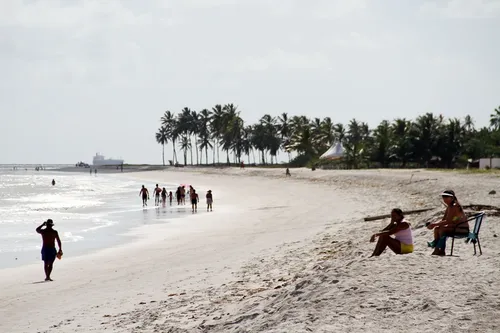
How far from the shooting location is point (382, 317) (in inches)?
271

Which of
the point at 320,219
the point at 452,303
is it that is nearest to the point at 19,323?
the point at 452,303

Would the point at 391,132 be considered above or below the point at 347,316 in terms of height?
above

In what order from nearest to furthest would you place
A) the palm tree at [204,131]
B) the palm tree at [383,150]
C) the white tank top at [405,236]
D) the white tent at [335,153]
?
1. the white tank top at [405,236]
2. the palm tree at [383,150]
3. the white tent at [335,153]
4. the palm tree at [204,131]

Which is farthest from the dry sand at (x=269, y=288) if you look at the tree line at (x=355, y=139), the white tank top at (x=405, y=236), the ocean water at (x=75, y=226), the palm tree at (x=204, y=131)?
the palm tree at (x=204, y=131)

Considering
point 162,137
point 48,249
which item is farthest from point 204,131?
point 48,249

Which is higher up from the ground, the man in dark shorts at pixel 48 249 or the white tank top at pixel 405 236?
the white tank top at pixel 405 236

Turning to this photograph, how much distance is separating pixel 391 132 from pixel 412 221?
213 feet

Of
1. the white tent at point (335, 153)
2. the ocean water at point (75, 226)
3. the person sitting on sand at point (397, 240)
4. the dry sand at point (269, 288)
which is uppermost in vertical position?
the white tent at point (335, 153)

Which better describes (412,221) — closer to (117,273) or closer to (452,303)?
(117,273)

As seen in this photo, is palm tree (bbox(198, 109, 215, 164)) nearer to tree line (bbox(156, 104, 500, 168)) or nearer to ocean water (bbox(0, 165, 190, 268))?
tree line (bbox(156, 104, 500, 168))

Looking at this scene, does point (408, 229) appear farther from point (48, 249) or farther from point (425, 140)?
point (425, 140)

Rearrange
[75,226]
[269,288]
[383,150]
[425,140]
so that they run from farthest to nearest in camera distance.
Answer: [383,150] → [425,140] → [75,226] → [269,288]

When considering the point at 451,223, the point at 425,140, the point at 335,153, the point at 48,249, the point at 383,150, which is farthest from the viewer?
the point at 335,153

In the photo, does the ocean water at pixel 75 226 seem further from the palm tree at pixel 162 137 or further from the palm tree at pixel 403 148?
the palm tree at pixel 162 137
